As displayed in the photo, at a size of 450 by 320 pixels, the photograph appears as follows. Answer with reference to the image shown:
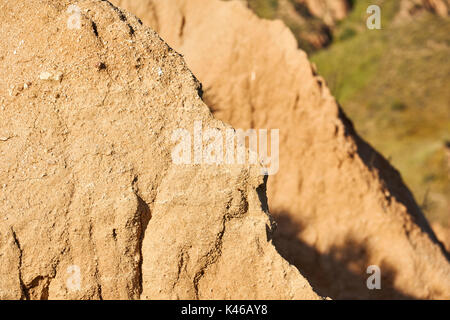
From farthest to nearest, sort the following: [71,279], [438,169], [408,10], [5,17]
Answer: [408,10] < [438,169] < [5,17] < [71,279]

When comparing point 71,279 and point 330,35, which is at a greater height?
point 71,279

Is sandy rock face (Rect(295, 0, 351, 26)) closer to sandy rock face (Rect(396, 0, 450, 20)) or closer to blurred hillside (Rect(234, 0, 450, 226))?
blurred hillside (Rect(234, 0, 450, 226))

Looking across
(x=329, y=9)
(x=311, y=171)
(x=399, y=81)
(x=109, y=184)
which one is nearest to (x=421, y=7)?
(x=329, y=9)

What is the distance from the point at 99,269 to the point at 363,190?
4.20m

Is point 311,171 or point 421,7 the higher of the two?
point 311,171

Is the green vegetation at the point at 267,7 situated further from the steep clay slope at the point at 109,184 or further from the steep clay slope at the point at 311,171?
the steep clay slope at the point at 109,184

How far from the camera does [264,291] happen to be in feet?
12.5

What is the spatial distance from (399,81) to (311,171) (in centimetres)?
2204

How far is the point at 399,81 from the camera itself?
89.0 ft

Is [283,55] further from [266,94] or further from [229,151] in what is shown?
[229,151]

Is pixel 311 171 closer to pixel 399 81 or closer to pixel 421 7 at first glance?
pixel 399 81

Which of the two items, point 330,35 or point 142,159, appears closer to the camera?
point 142,159

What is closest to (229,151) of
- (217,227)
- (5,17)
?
(217,227)

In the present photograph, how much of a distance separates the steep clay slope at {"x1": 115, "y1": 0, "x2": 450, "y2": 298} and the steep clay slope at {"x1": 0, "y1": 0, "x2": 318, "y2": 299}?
3093 millimetres
